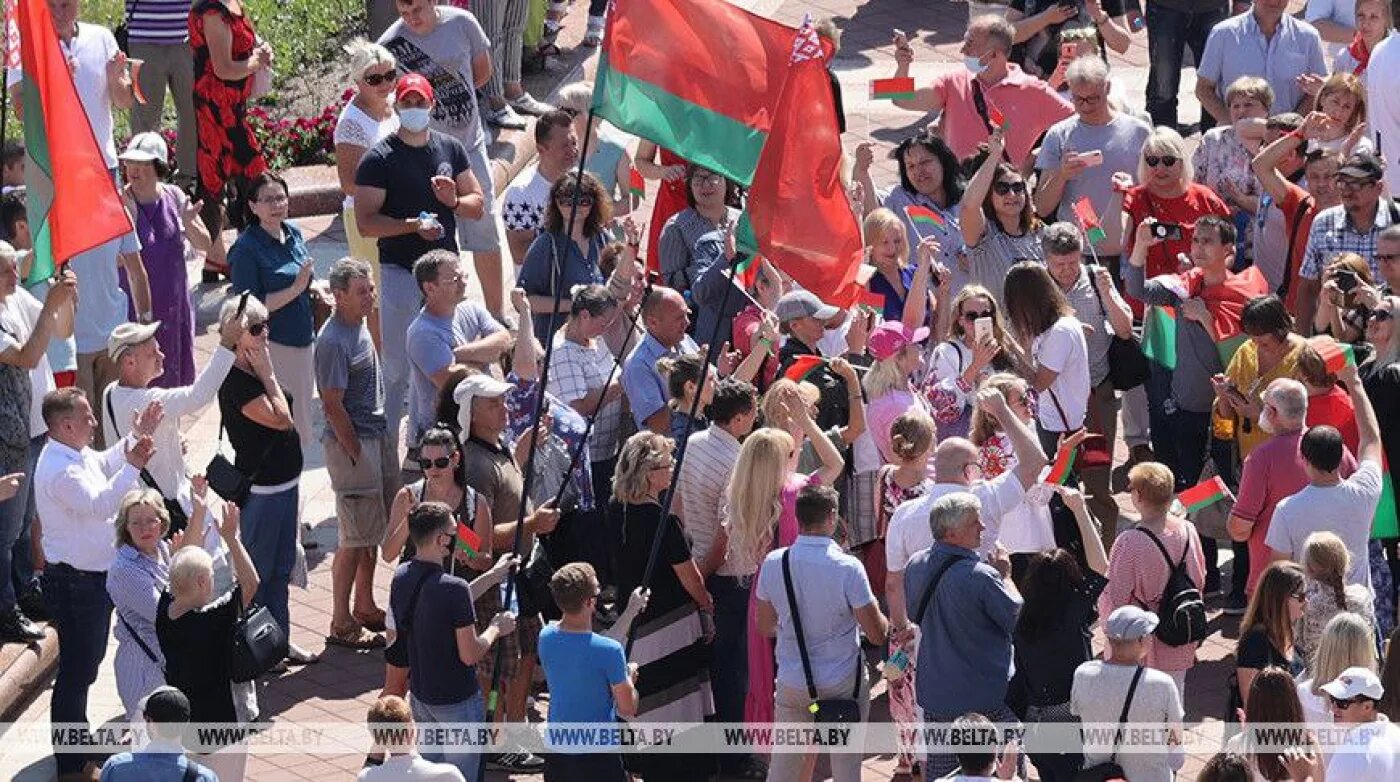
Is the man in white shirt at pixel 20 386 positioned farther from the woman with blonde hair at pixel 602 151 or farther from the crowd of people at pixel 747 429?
the woman with blonde hair at pixel 602 151

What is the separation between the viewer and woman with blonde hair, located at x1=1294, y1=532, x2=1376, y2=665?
36.9 feet

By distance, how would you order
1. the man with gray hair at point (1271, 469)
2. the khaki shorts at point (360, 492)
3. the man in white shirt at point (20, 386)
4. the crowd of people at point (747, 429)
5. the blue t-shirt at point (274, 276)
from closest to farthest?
the crowd of people at point (747, 429), the man with gray hair at point (1271, 469), the man in white shirt at point (20, 386), the khaki shorts at point (360, 492), the blue t-shirt at point (274, 276)

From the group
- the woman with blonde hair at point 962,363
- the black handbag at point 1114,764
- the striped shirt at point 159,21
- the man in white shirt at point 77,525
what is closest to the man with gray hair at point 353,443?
the man in white shirt at point 77,525

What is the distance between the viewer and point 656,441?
11.9 meters

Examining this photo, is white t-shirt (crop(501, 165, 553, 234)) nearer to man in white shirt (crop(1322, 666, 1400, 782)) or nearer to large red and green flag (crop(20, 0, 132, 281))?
large red and green flag (crop(20, 0, 132, 281))

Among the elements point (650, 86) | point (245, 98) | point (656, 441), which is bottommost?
point (245, 98)

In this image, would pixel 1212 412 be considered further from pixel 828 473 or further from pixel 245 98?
pixel 245 98

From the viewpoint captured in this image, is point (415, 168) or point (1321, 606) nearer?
point (1321, 606)

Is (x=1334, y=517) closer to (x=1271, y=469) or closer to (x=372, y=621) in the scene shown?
(x=1271, y=469)

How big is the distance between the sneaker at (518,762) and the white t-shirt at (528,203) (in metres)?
3.77

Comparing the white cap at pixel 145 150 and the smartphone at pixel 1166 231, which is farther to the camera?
the smartphone at pixel 1166 231

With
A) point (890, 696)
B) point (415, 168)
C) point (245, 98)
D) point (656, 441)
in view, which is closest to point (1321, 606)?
point (890, 696)

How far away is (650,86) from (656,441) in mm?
1520

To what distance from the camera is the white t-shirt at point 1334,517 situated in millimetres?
11875
